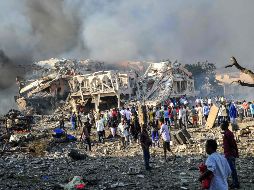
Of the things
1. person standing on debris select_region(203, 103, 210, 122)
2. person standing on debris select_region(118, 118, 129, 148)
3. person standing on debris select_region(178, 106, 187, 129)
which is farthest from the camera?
person standing on debris select_region(203, 103, 210, 122)

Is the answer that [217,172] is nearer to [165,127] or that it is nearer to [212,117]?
[165,127]

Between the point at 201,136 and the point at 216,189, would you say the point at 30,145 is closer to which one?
the point at 201,136

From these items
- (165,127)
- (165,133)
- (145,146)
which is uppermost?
(165,127)

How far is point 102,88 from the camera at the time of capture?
32750 mm

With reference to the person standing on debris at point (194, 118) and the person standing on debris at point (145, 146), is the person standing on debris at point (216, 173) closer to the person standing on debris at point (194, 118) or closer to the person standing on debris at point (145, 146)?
the person standing on debris at point (145, 146)

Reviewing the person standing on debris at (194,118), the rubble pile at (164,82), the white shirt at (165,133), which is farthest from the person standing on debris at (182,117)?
the rubble pile at (164,82)

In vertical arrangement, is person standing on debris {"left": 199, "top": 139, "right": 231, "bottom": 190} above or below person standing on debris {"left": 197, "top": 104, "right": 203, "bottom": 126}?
below

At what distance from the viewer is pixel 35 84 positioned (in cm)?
3900

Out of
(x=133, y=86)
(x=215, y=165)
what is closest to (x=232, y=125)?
(x=215, y=165)

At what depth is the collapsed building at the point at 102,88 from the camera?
32.6m

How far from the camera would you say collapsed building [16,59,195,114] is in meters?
32.6

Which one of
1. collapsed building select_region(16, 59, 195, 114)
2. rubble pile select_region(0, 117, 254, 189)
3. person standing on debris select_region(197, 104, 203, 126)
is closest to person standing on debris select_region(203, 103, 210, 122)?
person standing on debris select_region(197, 104, 203, 126)

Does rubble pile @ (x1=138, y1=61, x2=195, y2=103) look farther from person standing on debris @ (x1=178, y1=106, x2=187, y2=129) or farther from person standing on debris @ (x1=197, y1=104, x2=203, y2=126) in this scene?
person standing on debris @ (x1=178, y1=106, x2=187, y2=129)

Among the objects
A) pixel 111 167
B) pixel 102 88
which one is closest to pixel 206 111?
pixel 111 167
